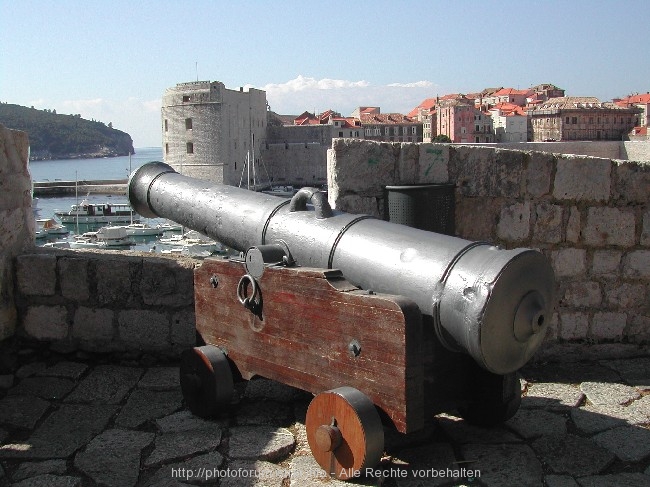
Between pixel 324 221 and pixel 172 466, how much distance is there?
115 centimetres

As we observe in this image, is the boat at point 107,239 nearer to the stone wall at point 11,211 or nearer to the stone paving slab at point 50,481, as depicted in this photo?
the stone wall at point 11,211

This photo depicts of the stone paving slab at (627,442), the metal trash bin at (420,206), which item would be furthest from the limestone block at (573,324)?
the stone paving slab at (627,442)

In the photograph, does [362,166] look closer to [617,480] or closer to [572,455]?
[572,455]

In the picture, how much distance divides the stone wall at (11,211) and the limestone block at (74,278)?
0.30 meters

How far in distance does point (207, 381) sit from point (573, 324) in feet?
7.12

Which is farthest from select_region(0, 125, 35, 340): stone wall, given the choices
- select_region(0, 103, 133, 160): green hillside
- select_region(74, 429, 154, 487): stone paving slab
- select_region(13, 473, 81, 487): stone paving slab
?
select_region(0, 103, 133, 160): green hillside

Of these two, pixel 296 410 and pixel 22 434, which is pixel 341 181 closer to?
pixel 296 410

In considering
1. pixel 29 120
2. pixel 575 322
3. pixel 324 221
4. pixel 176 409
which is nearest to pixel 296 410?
pixel 176 409

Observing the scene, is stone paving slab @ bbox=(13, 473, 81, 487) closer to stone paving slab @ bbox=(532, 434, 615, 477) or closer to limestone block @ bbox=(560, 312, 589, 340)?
stone paving slab @ bbox=(532, 434, 615, 477)

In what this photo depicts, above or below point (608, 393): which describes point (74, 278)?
above

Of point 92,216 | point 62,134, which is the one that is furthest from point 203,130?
point 62,134

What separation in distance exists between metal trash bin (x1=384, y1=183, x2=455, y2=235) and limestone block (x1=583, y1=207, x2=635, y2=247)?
85 centimetres

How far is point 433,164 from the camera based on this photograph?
13.1 feet

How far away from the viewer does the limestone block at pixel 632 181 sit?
13.1ft
